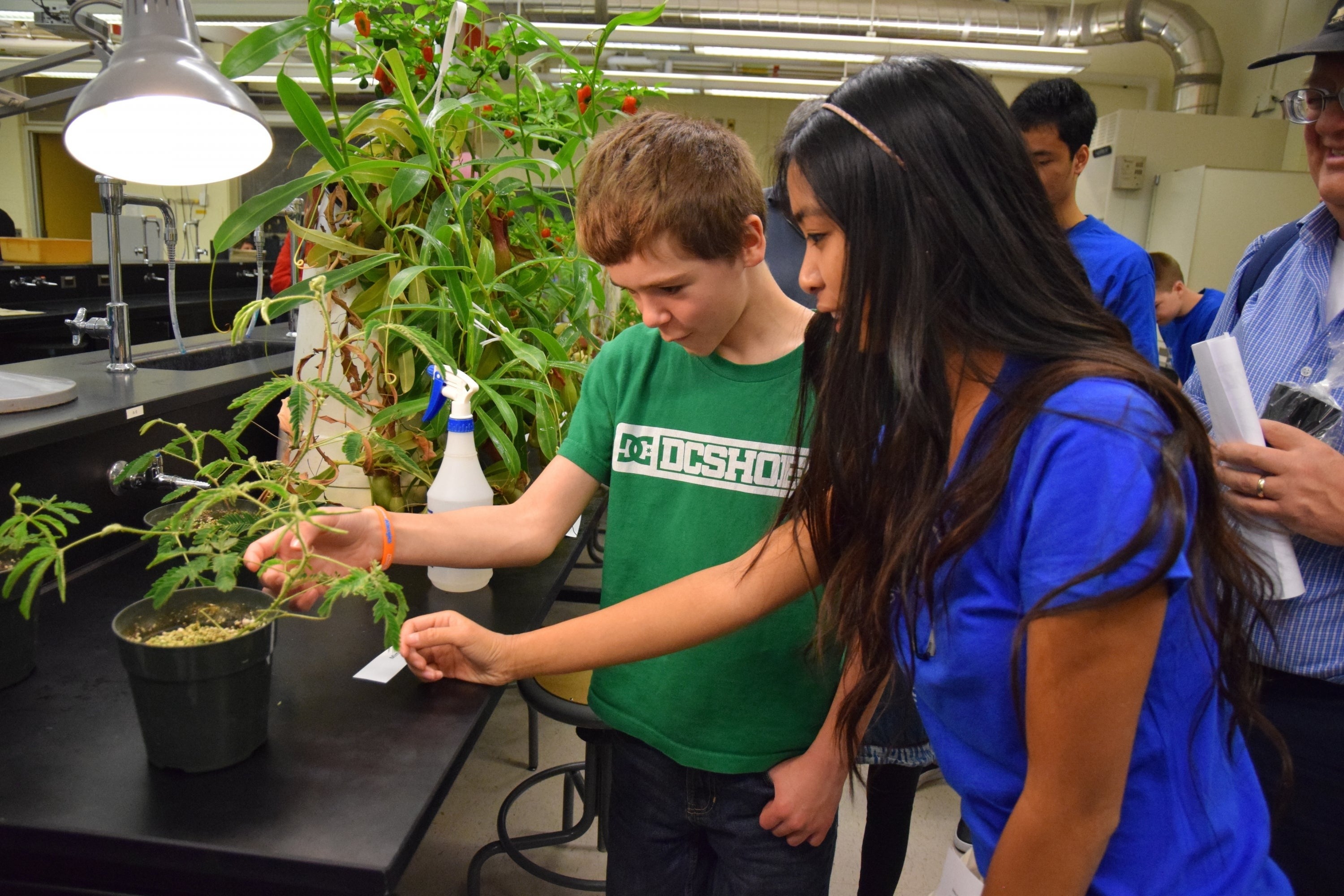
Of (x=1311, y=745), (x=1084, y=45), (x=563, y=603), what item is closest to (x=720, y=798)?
(x=1311, y=745)

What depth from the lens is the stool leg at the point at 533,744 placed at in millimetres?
2396

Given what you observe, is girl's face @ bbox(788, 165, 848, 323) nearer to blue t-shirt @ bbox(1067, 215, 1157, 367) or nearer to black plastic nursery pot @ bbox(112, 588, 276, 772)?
black plastic nursery pot @ bbox(112, 588, 276, 772)

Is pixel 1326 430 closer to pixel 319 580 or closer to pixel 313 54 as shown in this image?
pixel 319 580

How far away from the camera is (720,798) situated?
109 cm

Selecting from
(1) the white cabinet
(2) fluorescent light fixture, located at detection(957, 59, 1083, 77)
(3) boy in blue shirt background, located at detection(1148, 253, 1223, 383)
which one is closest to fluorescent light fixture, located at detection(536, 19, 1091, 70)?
(2) fluorescent light fixture, located at detection(957, 59, 1083, 77)

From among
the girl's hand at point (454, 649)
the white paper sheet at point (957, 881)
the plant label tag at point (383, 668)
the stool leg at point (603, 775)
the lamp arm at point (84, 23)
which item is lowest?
the stool leg at point (603, 775)

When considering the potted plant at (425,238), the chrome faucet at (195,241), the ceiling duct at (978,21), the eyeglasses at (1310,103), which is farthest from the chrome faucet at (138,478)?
the chrome faucet at (195,241)

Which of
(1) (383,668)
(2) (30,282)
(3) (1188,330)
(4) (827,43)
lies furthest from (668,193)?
(4) (827,43)

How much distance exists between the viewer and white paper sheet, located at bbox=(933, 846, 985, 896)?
82cm

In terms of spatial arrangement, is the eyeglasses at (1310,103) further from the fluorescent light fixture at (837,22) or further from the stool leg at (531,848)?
the fluorescent light fixture at (837,22)

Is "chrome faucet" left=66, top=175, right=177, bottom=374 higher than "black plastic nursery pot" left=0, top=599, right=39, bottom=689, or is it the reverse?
"chrome faucet" left=66, top=175, right=177, bottom=374

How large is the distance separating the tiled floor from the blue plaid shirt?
107cm

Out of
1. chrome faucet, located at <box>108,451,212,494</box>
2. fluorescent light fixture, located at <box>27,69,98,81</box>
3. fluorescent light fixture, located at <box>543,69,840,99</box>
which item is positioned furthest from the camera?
fluorescent light fixture, located at <box>27,69,98,81</box>

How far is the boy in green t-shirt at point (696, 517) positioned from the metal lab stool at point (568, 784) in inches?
6.3
